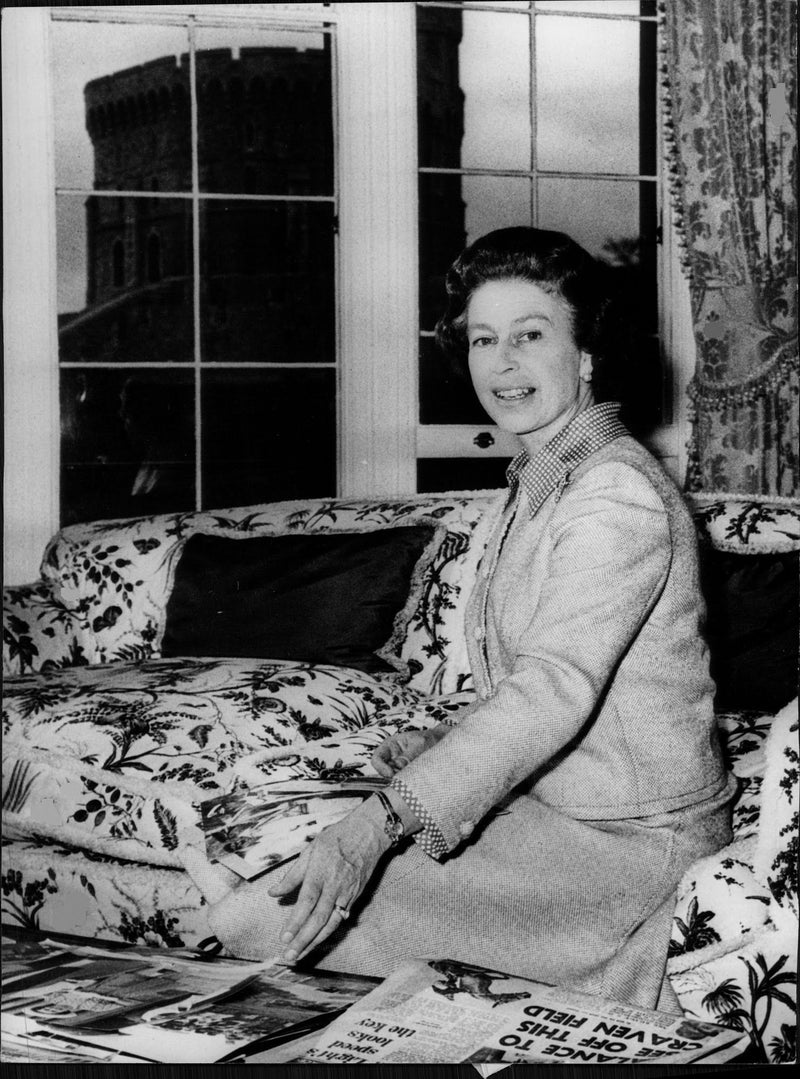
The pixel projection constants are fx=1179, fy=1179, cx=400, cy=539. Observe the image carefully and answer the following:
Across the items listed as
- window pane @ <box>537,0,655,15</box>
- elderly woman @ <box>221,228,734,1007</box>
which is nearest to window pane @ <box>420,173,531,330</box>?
window pane @ <box>537,0,655,15</box>

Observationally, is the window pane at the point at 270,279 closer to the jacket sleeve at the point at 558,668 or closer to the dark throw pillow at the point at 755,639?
the dark throw pillow at the point at 755,639

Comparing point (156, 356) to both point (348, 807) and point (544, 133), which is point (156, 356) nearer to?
point (544, 133)

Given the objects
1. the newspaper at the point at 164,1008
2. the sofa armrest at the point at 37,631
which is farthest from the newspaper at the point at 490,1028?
the sofa armrest at the point at 37,631

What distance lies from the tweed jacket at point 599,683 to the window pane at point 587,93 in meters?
1.21

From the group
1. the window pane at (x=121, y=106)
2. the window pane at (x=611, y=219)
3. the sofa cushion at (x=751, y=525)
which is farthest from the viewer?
the window pane at (x=121, y=106)

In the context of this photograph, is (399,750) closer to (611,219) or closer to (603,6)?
(611,219)

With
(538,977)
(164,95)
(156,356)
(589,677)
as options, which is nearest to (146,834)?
(538,977)

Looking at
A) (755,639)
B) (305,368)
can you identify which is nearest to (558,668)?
(755,639)

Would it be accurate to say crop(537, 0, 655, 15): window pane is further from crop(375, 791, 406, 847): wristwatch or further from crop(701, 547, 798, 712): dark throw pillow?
crop(375, 791, 406, 847): wristwatch

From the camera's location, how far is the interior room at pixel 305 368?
2.20 metres

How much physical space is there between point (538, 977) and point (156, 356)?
2116mm

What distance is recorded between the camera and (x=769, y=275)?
9.55 feet

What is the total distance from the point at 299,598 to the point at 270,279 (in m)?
1.05

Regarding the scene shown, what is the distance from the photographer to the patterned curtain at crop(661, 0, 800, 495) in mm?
2861
